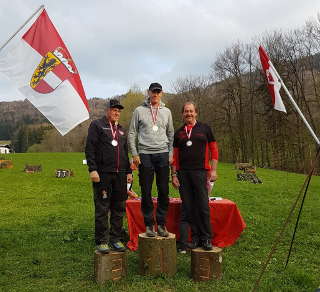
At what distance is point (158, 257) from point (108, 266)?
2.31 feet

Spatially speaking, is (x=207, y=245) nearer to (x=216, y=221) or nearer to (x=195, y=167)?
(x=195, y=167)

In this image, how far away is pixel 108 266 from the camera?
184 inches

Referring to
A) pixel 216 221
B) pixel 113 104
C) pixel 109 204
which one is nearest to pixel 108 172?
pixel 109 204

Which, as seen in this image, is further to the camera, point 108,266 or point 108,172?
point 108,172

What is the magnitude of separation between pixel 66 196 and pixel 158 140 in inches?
365

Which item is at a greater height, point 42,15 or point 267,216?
point 42,15

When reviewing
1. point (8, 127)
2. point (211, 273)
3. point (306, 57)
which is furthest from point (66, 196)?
point (8, 127)

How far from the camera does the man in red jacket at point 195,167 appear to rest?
5.25m

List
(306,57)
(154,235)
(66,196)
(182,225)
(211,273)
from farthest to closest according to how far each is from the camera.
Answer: (306,57), (66,196), (182,225), (154,235), (211,273)

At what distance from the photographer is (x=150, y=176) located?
520 cm

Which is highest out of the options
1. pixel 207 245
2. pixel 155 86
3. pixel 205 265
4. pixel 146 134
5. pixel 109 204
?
pixel 155 86

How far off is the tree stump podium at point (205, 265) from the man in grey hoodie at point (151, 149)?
1.92 ft

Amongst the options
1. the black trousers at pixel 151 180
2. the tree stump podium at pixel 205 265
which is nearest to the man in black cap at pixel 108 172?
the black trousers at pixel 151 180

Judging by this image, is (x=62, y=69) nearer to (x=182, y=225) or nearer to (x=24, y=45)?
(x=24, y=45)
